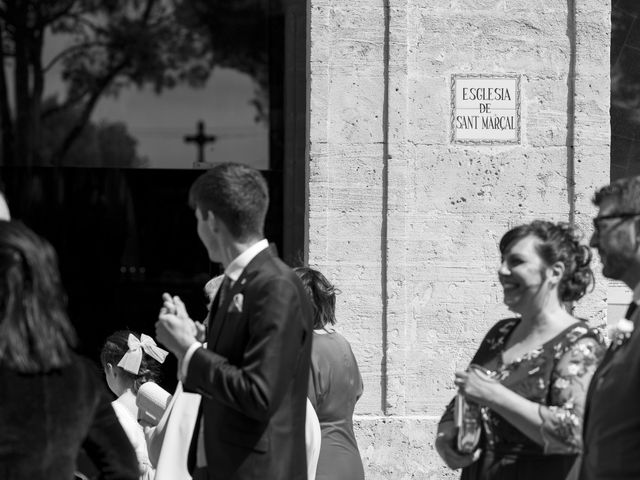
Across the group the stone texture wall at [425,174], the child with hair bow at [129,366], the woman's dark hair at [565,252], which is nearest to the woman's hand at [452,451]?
the woman's dark hair at [565,252]

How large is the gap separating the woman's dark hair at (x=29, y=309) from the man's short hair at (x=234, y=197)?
0.94 m

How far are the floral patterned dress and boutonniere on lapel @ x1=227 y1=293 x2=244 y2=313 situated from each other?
0.82 m

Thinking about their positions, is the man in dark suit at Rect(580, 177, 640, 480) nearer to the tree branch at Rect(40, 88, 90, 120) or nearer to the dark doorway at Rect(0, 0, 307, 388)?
the dark doorway at Rect(0, 0, 307, 388)

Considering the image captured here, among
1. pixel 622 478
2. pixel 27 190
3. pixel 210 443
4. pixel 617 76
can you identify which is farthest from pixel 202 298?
pixel 622 478

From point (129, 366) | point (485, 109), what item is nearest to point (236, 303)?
point (129, 366)

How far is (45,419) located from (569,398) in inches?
62.8

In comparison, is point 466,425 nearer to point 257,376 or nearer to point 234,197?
point 257,376

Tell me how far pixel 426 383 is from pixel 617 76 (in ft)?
7.47

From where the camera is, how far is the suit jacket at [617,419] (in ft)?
10.1

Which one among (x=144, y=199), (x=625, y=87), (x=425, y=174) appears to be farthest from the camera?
(x=144, y=199)

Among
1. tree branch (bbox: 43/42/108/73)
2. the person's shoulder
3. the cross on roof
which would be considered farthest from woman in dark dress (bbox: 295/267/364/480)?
tree branch (bbox: 43/42/108/73)

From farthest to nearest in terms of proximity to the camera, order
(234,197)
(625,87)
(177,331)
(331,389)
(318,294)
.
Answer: (625,87)
(318,294)
(331,389)
(234,197)
(177,331)

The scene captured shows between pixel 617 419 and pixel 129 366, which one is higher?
pixel 617 419

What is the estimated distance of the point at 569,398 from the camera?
11.5ft
